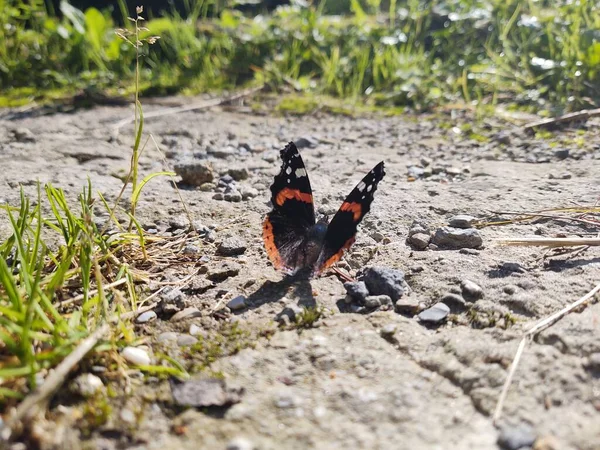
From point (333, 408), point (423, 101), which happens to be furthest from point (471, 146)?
point (333, 408)

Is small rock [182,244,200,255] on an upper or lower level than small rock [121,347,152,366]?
lower

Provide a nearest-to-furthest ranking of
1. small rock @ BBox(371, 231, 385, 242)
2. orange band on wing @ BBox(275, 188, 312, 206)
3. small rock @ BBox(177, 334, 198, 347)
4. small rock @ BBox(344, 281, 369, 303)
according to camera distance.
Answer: small rock @ BBox(177, 334, 198, 347)
small rock @ BBox(344, 281, 369, 303)
orange band on wing @ BBox(275, 188, 312, 206)
small rock @ BBox(371, 231, 385, 242)

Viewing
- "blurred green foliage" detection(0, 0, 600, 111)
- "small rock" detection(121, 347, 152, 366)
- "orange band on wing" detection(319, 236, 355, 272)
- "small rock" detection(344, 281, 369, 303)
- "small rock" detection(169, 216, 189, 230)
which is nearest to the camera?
"small rock" detection(121, 347, 152, 366)

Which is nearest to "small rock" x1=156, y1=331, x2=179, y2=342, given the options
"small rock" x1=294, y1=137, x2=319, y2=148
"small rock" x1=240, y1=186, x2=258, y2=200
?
"small rock" x1=240, y1=186, x2=258, y2=200

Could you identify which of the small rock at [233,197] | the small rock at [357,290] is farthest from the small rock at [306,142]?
the small rock at [357,290]

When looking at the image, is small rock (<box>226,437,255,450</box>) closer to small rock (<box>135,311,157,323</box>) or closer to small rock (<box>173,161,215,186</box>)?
small rock (<box>135,311,157,323</box>)

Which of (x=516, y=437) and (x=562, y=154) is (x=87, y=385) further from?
(x=562, y=154)

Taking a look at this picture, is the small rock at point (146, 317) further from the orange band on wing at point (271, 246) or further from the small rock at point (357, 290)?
the small rock at point (357, 290)
